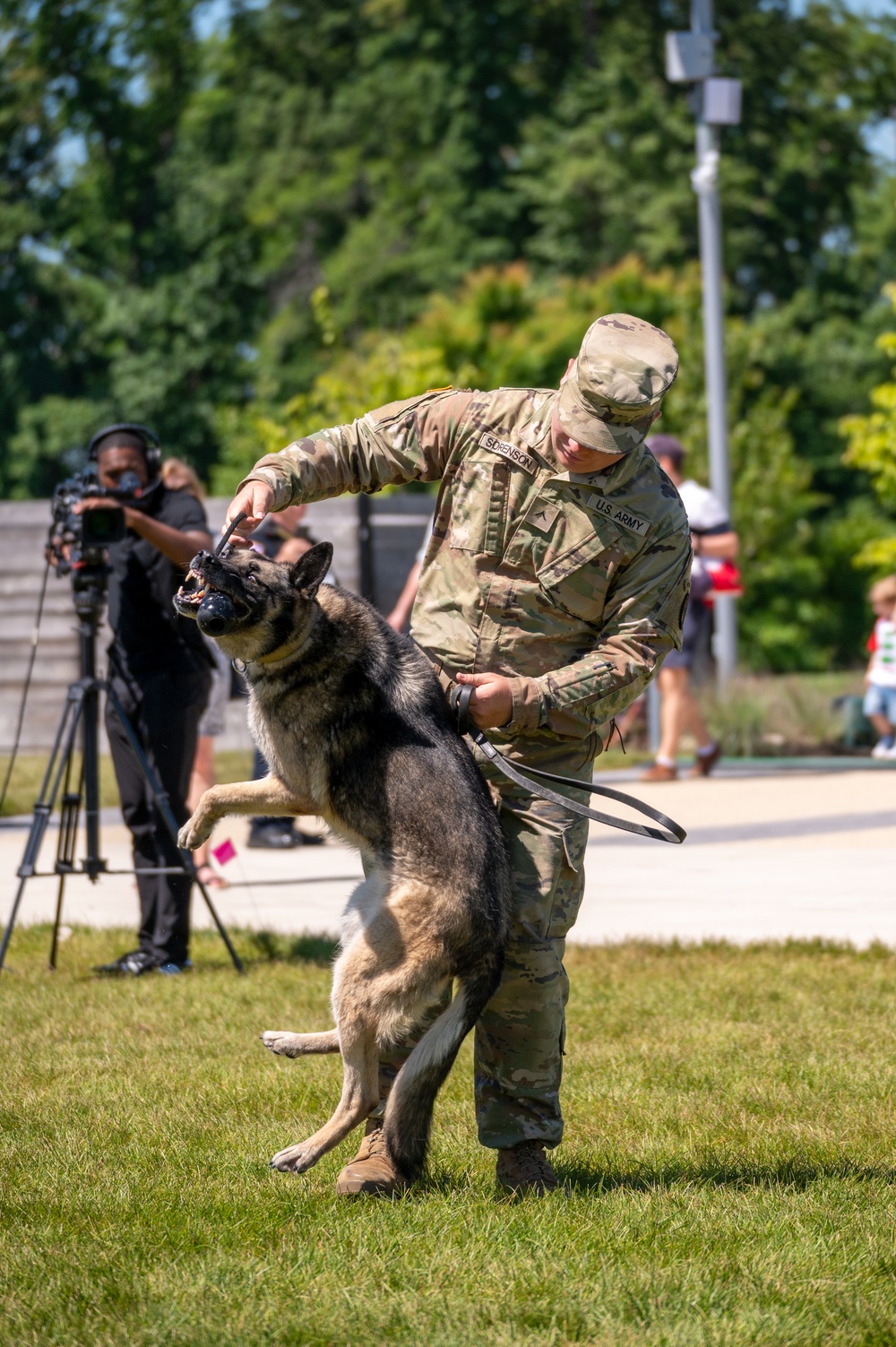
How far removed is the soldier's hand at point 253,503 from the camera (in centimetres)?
383

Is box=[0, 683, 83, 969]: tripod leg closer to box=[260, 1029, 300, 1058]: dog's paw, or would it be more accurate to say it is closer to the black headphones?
the black headphones

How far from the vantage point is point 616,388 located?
3801 mm

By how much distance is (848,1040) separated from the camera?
566cm

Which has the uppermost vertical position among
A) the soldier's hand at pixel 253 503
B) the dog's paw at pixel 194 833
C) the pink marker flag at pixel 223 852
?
the soldier's hand at pixel 253 503

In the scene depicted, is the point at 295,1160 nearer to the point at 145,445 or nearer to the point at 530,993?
the point at 530,993

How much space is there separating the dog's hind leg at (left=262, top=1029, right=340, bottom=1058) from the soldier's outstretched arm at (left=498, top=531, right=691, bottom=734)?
978 mm

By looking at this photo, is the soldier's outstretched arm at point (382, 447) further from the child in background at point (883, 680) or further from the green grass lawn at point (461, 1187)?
the child in background at point (883, 680)

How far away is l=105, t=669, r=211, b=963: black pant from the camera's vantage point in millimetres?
6836

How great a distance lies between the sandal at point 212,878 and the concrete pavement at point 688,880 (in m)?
0.04

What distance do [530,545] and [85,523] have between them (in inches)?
111

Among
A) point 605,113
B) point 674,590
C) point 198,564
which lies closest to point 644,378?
point 674,590

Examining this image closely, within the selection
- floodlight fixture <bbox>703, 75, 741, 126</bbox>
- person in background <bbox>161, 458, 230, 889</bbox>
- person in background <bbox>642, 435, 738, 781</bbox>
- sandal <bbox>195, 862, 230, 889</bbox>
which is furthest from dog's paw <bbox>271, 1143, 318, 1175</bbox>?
floodlight fixture <bbox>703, 75, 741, 126</bbox>

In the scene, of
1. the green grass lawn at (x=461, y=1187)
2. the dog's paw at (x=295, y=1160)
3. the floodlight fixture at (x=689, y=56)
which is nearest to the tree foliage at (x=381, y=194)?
the floodlight fixture at (x=689, y=56)

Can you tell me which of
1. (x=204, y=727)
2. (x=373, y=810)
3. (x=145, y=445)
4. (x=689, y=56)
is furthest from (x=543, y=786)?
(x=689, y=56)
